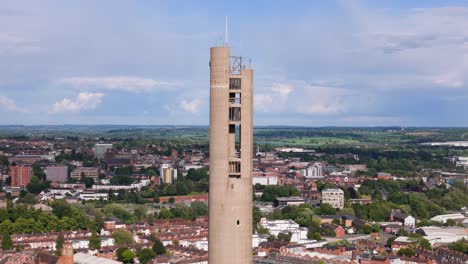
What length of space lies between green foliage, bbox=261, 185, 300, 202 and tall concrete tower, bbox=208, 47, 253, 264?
108 metres

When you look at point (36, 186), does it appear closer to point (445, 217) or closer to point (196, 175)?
point (196, 175)

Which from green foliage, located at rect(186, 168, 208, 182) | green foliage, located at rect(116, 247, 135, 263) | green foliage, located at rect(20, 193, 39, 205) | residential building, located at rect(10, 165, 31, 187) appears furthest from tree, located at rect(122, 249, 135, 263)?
green foliage, located at rect(186, 168, 208, 182)

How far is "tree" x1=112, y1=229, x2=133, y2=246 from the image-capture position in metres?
82.4

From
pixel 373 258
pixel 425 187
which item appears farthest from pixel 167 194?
pixel 373 258

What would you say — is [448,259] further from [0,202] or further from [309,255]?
[0,202]

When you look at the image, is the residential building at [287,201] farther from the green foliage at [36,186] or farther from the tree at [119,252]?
the tree at [119,252]

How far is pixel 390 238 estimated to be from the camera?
85375 millimetres

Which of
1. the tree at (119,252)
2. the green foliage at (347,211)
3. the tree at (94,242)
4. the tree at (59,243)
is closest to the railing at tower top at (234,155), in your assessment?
the tree at (119,252)

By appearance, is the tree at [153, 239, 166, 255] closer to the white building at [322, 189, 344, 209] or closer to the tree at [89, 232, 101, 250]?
the tree at [89, 232, 101, 250]

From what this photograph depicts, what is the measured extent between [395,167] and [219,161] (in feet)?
556

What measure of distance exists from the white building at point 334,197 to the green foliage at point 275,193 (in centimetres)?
803

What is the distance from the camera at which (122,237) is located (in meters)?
83.1

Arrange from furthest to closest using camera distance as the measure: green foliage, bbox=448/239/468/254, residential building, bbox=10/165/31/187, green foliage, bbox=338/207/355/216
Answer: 1. residential building, bbox=10/165/31/187
2. green foliage, bbox=338/207/355/216
3. green foliage, bbox=448/239/468/254

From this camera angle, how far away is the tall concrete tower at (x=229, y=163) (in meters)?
24.0
